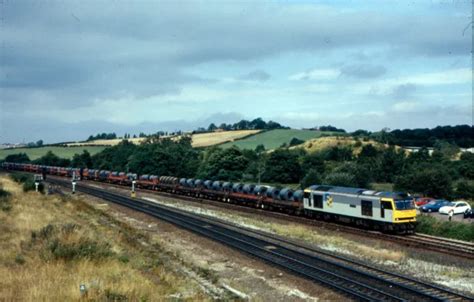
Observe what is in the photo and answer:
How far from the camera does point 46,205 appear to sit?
50031mm

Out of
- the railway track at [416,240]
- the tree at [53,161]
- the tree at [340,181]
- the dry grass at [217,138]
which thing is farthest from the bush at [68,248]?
the tree at [53,161]

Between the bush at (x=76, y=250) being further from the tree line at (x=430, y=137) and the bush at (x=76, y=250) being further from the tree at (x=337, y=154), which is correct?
the tree line at (x=430, y=137)

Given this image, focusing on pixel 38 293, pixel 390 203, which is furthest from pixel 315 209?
pixel 38 293

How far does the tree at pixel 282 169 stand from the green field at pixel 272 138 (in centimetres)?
5403

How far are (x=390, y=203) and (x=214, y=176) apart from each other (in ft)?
222

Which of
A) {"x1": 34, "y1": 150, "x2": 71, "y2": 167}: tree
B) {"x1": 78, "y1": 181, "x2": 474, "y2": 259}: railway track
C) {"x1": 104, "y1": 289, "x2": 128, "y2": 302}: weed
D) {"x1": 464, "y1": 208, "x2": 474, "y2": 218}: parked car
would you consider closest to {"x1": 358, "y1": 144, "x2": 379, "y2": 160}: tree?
{"x1": 464, "y1": 208, "x2": 474, "y2": 218}: parked car

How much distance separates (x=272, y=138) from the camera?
178 meters

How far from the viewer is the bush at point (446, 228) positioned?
34.2 meters

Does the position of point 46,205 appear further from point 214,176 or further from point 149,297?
point 214,176

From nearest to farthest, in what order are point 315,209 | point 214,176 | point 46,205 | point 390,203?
1. point 390,203
2. point 315,209
3. point 46,205
4. point 214,176

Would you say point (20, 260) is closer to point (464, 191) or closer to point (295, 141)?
point (464, 191)

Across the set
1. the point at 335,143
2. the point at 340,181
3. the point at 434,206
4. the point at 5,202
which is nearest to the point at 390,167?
the point at 340,181

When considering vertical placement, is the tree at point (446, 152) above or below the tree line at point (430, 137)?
below

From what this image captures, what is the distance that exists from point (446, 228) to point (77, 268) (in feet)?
88.4
